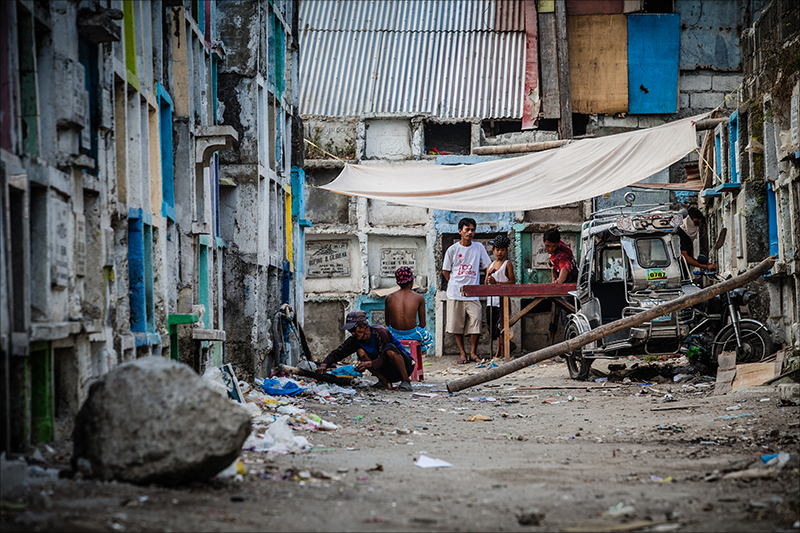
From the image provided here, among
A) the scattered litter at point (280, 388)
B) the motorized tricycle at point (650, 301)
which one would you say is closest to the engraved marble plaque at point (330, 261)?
the motorized tricycle at point (650, 301)

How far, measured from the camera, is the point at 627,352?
10602 millimetres

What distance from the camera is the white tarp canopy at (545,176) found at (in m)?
10.7

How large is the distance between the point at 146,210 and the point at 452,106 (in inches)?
433

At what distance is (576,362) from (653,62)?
7453mm

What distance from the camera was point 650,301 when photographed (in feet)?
35.1

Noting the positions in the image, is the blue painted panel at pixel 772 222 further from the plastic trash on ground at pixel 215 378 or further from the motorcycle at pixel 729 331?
the plastic trash on ground at pixel 215 378

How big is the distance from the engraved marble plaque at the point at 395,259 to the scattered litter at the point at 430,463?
10896 mm

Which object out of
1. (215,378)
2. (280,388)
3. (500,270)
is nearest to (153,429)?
(215,378)

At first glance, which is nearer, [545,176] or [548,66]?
[545,176]

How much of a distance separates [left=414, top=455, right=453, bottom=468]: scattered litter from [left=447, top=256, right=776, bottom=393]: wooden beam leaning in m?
4.25

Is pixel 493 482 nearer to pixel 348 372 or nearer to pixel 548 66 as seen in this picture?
pixel 348 372

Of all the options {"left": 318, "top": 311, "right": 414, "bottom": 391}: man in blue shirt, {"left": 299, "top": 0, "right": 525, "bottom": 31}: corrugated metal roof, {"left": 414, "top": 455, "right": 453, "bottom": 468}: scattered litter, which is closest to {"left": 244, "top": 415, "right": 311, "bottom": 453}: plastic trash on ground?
{"left": 414, "top": 455, "right": 453, "bottom": 468}: scattered litter

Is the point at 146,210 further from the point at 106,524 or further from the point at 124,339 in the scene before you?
the point at 106,524

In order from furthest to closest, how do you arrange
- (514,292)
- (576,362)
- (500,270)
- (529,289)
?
(500,270) < (514,292) < (529,289) < (576,362)
